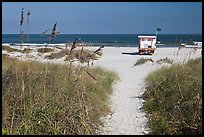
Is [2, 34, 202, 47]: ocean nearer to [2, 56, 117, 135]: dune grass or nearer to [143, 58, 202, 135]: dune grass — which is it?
[2, 56, 117, 135]: dune grass

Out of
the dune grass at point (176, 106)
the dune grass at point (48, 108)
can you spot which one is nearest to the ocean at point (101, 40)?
the dune grass at point (48, 108)

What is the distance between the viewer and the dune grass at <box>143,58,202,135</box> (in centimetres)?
450

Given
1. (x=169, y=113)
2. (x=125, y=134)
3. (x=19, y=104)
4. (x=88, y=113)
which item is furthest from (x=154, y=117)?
(x=19, y=104)

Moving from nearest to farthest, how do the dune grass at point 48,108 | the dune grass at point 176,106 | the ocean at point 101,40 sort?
the dune grass at point 48,108
the dune grass at point 176,106
the ocean at point 101,40

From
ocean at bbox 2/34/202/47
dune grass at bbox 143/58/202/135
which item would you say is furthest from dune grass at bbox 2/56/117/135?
dune grass at bbox 143/58/202/135

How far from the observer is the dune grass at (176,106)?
450cm

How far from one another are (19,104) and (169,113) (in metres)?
2.18

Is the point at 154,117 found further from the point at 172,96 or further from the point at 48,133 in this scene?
the point at 48,133

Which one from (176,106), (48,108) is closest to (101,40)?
(176,106)

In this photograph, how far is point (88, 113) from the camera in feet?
15.6

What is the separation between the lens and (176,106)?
515 centimetres

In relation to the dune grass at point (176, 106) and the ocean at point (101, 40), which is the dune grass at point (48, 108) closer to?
the ocean at point (101, 40)

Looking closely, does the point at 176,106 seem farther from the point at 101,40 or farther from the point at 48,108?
the point at 101,40

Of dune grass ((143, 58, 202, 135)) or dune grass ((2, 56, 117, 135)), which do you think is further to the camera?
dune grass ((143, 58, 202, 135))
